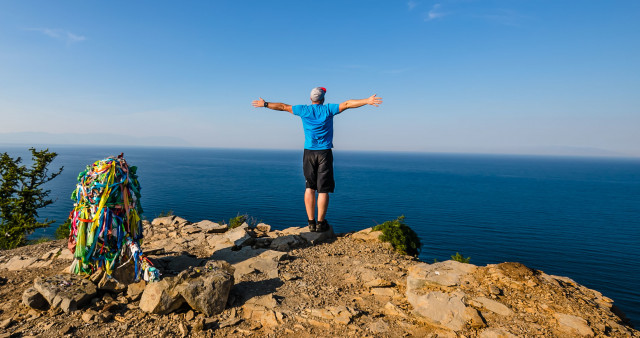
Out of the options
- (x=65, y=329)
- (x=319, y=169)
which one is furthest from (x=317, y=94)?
(x=65, y=329)

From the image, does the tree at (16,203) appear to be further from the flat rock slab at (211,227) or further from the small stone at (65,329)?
the small stone at (65,329)

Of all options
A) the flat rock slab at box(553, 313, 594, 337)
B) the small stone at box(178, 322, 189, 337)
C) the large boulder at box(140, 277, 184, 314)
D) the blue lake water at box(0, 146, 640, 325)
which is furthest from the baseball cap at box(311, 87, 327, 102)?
the blue lake water at box(0, 146, 640, 325)

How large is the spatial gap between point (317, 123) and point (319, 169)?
1.22 m

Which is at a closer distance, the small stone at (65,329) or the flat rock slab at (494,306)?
the small stone at (65,329)

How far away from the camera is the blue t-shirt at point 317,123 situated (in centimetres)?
768

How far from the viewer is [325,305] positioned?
4.80 meters

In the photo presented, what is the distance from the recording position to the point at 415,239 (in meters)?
8.52

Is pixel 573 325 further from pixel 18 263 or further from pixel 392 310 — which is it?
pixel 18 263

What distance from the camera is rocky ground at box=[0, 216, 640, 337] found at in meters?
4.10

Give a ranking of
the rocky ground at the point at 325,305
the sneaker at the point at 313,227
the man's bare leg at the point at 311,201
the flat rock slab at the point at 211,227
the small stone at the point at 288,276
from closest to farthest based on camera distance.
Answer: the rocky ground at the point at 325,305
the small stone at the point at 288,276
the man's bare leg at the point at 311,201
the sneaker at the point at 313,227
the flat rock slab at the point at 211,227

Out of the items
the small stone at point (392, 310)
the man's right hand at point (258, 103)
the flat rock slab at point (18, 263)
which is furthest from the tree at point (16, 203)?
the small stone at point (392, 310)

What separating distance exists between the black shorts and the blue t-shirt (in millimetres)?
186

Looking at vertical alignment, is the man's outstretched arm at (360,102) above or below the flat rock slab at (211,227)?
above

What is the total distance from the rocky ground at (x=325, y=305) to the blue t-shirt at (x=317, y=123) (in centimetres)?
322
